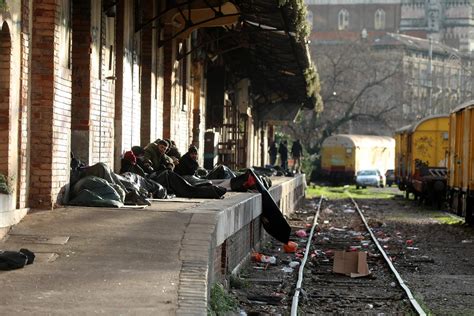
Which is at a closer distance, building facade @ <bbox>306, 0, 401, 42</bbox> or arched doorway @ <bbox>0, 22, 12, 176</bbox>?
arched doorway @ <bbox>0, 22, 12, 176</bbox>

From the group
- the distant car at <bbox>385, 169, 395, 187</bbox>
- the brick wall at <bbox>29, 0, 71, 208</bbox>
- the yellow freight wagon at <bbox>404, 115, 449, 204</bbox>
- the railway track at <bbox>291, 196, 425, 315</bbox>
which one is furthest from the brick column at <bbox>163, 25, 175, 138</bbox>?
the distant car at <bbox>385, 169, 395, 187</bbox>

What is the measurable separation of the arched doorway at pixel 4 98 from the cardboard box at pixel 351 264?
570 centimetres

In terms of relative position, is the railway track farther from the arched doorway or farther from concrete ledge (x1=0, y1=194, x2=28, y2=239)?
the arched doorway

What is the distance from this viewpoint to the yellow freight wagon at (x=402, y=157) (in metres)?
44.3

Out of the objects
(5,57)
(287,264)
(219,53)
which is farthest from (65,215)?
(219,53)

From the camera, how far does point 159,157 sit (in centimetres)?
1878

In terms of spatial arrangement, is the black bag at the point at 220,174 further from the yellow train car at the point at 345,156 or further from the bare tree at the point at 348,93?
the bare tree at the point at 348,93

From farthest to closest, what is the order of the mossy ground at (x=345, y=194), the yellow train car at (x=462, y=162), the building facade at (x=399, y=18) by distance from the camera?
the building facade at (x=399, y=18)
the mossy ground at (x=345, y=194)
the yellow train car at (x=462, y=162)

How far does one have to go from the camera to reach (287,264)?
672 inches

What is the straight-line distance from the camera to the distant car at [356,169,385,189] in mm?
63938

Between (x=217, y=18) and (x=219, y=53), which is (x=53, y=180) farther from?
(x=219, y=53)

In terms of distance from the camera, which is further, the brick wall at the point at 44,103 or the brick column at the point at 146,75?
the brick column at the point at 146,75

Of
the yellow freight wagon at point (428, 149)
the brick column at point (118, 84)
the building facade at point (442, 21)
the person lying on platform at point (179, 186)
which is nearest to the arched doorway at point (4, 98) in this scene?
the person lying on platform at point (179, 186)

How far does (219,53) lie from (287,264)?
539 inches
